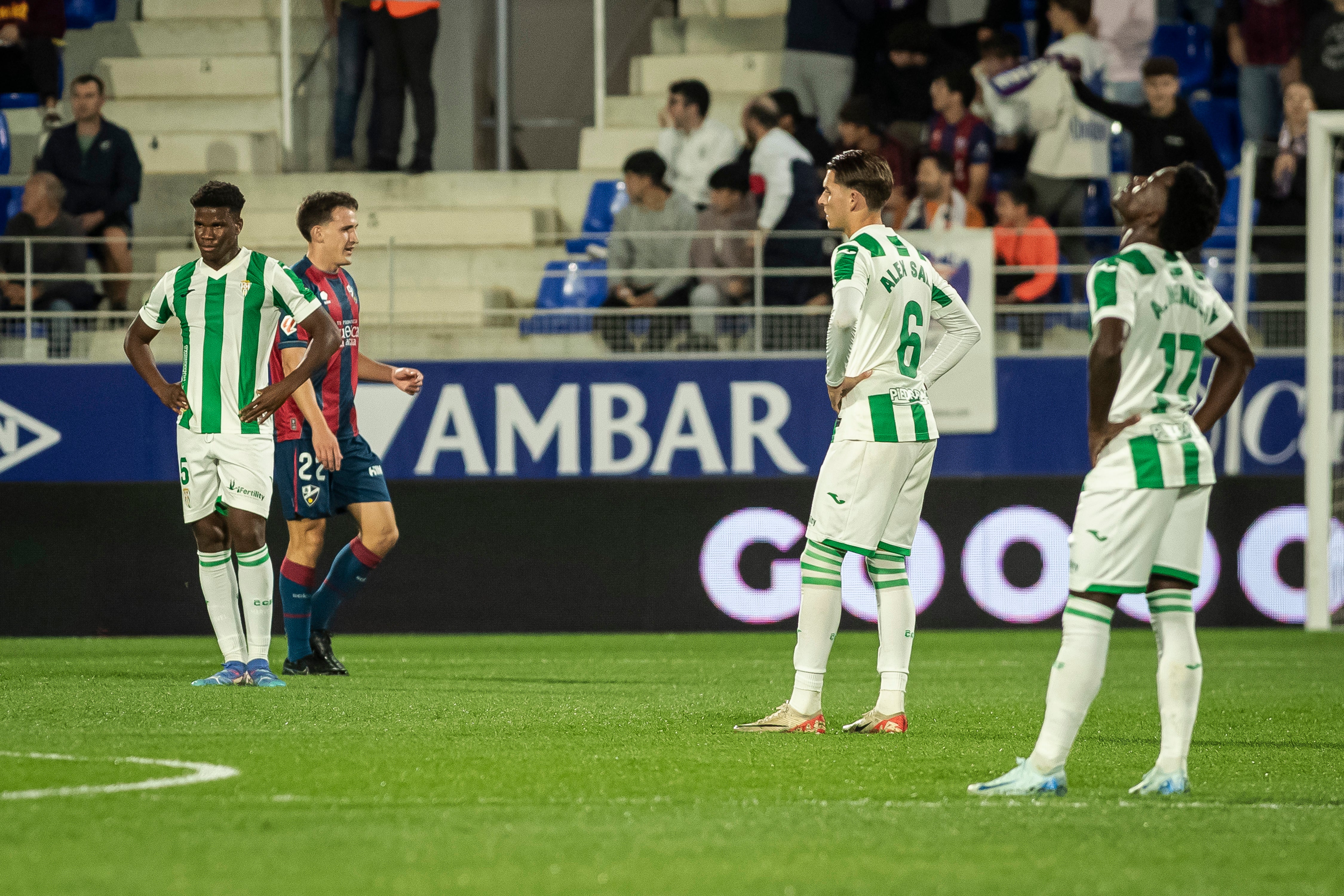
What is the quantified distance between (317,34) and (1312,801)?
46.0 ft

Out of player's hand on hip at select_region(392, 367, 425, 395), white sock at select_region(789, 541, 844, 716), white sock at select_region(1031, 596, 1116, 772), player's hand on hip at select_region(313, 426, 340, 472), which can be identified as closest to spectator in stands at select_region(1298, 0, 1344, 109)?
player's hand on hip at select_region(392, 367, 425, 395)

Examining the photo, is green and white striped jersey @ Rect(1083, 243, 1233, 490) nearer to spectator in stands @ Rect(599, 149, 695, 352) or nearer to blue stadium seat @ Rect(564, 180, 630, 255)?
spectator in stands @ Rect(599, 149, 695, 352)

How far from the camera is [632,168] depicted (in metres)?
14.1

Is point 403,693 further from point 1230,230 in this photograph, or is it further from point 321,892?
point 1230,230

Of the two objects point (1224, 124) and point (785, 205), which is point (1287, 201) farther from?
point (785, 205)

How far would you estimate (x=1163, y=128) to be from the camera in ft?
45.5

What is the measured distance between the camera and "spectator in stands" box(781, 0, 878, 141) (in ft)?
51.7

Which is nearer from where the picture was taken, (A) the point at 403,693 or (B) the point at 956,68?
(A) the point at 403,693

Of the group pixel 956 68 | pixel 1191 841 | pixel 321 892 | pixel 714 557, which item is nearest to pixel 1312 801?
pixel 1191 841

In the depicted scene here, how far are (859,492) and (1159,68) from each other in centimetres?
876

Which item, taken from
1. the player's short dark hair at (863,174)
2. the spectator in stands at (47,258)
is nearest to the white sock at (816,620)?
the player's short dark hair at (863,174)

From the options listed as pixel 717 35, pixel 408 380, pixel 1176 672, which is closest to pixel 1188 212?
pixel 1176 672

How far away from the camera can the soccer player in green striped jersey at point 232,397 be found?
305 inches

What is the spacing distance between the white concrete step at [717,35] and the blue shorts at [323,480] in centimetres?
932
